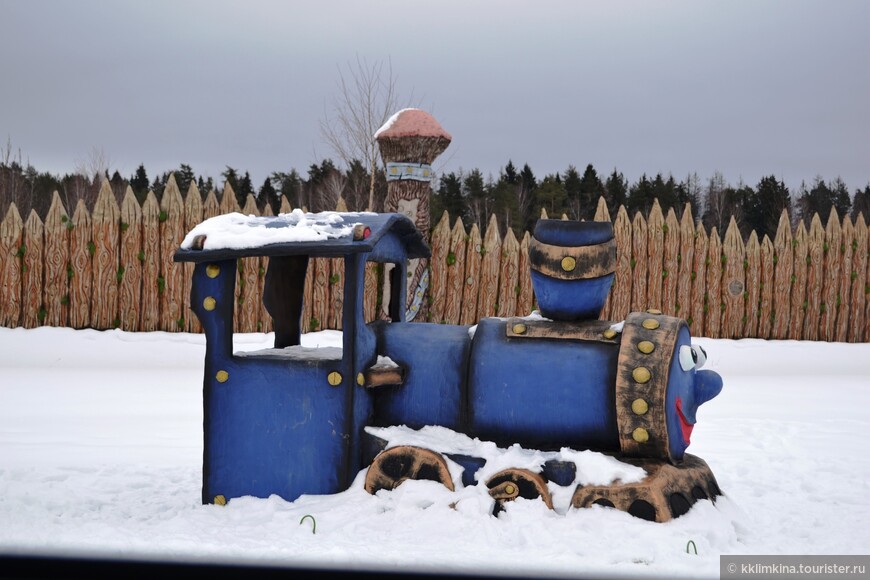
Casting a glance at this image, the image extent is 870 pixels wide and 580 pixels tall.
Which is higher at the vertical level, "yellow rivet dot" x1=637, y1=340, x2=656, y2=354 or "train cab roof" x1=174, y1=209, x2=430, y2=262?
"train cab roof" x1=174, y1=209, x2=430, y2=262

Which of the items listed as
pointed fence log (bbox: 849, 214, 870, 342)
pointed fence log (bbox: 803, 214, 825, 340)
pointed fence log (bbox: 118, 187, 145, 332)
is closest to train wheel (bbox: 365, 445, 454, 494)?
pointed fence log (bbox: 118, 187, 145, 332)

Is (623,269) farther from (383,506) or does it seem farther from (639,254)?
(383,506)

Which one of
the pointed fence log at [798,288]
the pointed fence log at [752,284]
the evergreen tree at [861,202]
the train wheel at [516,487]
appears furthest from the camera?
the evergreen tree at [861,202]

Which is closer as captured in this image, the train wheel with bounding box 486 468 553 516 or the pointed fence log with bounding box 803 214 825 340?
the train wheel with bounding box 486 468 553 516

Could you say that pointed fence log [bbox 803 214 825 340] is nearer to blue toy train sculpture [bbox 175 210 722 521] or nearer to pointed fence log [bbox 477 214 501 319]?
pointed fence log [bbox 477 214 501 319]

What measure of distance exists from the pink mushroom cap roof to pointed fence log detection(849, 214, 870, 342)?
6861 mm

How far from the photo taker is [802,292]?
37.0 ft

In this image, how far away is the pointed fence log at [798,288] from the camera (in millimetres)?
11281

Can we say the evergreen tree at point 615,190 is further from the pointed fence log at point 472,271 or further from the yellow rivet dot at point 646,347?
the yellow rivet dot at point 646,347

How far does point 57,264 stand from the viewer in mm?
9891

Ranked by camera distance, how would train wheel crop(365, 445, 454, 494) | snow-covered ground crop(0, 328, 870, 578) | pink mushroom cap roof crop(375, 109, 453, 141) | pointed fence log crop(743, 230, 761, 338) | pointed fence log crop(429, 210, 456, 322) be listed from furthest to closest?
1. pointed fence log crop(743, 230, 761, 338)
2. pointed fence log crop(429, 210, 456, 322)
3. pink mushroom cap roof crop(375, 109, 453, 141)
4. train wheel crop(365, 445, 454, 494)
5. snow-covered ground crop(0, 328, 870, 578)

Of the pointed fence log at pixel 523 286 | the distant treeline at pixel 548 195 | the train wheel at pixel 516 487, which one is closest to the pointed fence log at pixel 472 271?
the pointed fence log at pixel 523 286

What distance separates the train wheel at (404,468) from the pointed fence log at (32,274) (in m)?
7.66

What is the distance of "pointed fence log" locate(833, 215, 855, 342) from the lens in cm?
1141
